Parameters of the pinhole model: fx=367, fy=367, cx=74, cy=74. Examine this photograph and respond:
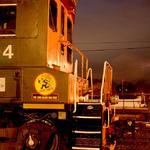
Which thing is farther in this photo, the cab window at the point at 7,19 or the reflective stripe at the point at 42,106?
the cab window at the point at 7,19

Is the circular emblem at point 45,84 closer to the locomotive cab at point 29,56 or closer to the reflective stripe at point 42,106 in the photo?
the locomotive cab at point 29,56

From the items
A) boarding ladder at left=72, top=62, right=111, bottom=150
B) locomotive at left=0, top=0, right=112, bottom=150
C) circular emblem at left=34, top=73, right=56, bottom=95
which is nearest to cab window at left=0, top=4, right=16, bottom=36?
locomotive at left=0, top=0, right=112, bottom=150

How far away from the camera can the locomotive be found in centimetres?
768

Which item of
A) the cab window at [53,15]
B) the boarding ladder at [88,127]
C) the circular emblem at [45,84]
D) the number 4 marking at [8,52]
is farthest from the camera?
the cab window at [53,15]

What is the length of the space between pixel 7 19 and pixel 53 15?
1.10 meters

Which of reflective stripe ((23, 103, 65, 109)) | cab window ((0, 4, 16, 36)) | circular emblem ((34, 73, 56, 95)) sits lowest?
reflective stripe ((23, 103, 65, 109))

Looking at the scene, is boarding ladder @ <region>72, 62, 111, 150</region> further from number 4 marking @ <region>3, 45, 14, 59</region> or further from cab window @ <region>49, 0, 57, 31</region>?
cab window @ <region>49, 0, 57, 31</region>

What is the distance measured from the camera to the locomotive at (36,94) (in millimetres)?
7676

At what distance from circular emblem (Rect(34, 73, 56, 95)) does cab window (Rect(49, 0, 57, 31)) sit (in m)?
1.26

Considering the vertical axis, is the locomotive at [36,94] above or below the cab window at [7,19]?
below

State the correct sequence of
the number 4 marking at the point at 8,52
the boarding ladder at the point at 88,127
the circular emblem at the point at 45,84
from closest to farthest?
1. the boarding ladder at the point at 88,127
2. the circular emblem at the point at 45,84
3. the number 4 marking at the point at 8,52

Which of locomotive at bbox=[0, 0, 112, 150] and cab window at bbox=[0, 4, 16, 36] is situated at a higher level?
cab window at bbox=[0, 4, 16, 36]

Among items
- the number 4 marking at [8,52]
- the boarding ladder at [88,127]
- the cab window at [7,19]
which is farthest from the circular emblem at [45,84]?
the cab window at [7,19]

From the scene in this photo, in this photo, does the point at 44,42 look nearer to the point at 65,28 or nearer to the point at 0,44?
the point at 0,44
